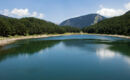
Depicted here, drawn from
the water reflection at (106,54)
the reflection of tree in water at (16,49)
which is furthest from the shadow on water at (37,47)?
the water reflection at (106,54)

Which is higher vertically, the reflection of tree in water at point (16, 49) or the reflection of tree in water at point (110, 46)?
the reflection of tree in water at point (16, 49)

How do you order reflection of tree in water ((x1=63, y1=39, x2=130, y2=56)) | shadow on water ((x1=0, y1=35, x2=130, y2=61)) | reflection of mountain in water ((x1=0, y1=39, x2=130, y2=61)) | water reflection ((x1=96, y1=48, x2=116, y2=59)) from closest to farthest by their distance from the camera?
water reflection ((x1=96, y1=48, x2=116, y2=59)), reflection of mountain in water ((x1=0, y1=39, x2=130, y2=61)), shadow on water ((x1=0, y1=35, x2=130, y2=61)), reflection of tree in water ((x1=63, y1=39, x2=130, y2=56))

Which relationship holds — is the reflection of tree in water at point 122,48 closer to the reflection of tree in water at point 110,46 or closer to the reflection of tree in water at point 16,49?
the reflection of tree in water at point 110,46

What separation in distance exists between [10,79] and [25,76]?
1.82 meters

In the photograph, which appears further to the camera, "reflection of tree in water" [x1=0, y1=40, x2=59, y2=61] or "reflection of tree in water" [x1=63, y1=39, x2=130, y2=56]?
"reflection of tree in water" [x1=63, y1=39, x2=130, y2=56]

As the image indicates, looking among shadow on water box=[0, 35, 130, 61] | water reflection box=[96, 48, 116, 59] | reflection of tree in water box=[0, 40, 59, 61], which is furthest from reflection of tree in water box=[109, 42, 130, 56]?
reflection of tree in water box=[0, 40, 59, 61]

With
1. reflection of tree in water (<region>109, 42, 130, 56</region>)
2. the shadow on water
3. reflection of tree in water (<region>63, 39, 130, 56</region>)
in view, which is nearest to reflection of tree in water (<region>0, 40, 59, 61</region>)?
the shadow on water

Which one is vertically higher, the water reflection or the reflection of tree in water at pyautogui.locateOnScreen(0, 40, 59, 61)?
the reflection of tree in water at pyautogui.locateOnScreen(0, 40, 59, 61)

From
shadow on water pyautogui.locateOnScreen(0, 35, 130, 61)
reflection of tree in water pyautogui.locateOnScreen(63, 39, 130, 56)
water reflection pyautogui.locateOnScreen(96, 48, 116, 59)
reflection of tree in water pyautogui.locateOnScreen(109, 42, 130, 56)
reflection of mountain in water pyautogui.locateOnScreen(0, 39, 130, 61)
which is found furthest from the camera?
reflection of tree in water pyautogui.locateOnScreen(63, 39, 130, 56)

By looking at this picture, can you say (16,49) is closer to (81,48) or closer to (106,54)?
(81,48)

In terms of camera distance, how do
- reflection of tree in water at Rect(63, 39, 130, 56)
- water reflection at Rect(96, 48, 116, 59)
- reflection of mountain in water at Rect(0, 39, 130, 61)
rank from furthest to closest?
1. reflection of tree in water at Rect(63, 39, 130, 56)
2. reflection of mountain in water at Rect(0, 39, 130, 61)
3. water reflection at Rect(96, 48, 116, 59)

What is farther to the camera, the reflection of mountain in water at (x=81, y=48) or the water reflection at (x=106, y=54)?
the reflection of mountain in water at (x=81, y=48)

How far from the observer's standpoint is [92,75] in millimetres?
16312

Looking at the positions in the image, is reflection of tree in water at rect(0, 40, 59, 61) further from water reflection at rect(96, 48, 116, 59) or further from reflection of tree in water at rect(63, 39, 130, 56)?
water reflection at rect(96, 48, 116, 59)
